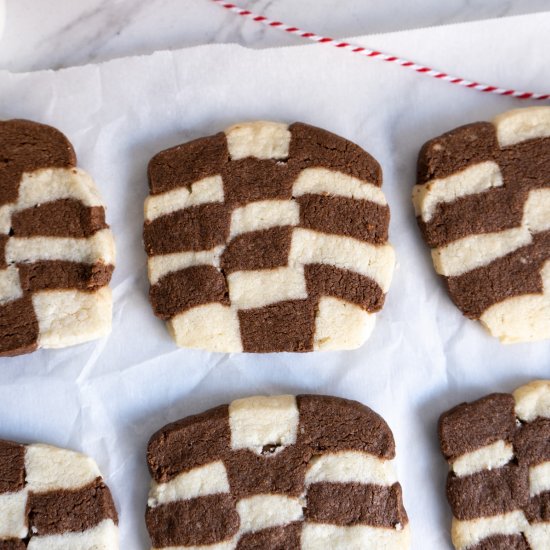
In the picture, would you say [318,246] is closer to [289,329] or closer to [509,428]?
[289,329]

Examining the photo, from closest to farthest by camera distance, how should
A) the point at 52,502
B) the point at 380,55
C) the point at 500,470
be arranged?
the point at 52,502, the point at 500,470, the point at 380,55

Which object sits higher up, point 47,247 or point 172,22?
point 172,22

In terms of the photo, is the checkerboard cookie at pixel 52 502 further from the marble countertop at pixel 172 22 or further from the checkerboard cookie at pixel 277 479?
the marble countertop at pixel 172 22

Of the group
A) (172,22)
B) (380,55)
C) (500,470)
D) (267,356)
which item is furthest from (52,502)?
(380,55)

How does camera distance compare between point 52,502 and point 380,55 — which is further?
point 380,55

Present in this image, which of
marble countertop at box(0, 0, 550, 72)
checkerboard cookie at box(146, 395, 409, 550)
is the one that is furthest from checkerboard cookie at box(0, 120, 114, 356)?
checkerboard cookie at box(146, 395, 409, 550)

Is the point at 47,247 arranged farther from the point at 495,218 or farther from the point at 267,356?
the point at 495,218

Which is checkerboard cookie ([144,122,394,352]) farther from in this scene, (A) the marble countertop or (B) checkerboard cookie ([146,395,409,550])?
(A) the marble countertop
